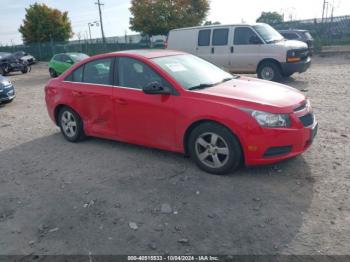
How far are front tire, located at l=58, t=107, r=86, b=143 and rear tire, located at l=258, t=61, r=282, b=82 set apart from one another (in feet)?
23.6

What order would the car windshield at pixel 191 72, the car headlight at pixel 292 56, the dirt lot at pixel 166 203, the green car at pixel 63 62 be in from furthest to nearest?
1. the green car at pixel 63 62
2. the car headlight at pixel 292 56
3. the car windshield at pixel 191 72
4. the dirt lot at pixel 166 203

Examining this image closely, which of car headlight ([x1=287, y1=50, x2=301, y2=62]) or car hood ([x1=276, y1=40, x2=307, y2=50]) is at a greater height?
car hood ([x1=276, y1=40, x2=307, y2=50])

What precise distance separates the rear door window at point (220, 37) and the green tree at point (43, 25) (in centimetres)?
3826

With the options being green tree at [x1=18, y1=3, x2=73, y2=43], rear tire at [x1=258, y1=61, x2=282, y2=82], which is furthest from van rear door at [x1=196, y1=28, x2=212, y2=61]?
green tree at [x1=18, y1=3, x2=73, y2=43]

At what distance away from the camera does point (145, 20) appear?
114 ft

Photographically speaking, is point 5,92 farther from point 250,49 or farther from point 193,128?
point 193,128

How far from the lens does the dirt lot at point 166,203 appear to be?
3.04m

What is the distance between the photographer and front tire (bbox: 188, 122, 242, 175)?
4098 millimetres

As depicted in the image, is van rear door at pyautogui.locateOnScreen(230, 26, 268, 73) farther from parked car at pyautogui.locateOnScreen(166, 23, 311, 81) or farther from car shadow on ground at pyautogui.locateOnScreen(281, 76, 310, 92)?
car shadow on ground at pyautogui.locateOnScreen(281, 76, 310, 92)

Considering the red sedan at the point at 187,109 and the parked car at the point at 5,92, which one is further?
the parked car at the point at 5,92

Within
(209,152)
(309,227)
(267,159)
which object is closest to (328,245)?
(309,227)

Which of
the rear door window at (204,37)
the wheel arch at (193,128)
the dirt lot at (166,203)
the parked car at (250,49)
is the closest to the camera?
the dirt lot at (166,203)

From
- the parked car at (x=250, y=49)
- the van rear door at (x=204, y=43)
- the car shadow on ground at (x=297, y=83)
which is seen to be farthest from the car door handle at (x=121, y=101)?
the van rear door at (x=204, y=43)

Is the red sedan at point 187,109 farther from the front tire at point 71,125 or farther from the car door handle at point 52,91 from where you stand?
the car door handle at point 52,91
